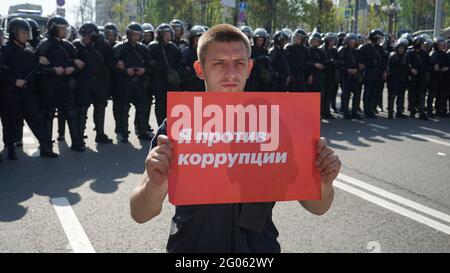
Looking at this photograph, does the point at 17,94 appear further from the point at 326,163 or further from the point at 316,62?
the point at 326,163

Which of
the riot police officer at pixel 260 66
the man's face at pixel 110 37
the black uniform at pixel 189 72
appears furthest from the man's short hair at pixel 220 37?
the riot police officer at pixel 260 66

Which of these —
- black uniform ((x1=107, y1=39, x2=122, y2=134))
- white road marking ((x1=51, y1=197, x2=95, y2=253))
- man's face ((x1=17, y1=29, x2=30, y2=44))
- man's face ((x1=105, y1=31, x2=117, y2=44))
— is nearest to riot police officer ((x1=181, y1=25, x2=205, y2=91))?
black uniform ((x1=107, y1=39, x2=122, y2=134))

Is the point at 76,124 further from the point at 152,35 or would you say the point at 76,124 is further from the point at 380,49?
the point at 380,49

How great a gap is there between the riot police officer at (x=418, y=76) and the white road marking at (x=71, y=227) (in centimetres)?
1020

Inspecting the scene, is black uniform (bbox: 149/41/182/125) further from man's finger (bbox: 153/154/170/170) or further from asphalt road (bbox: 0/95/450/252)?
man's finger (bbox: 153/154/170/170)

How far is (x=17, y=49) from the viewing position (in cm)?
823

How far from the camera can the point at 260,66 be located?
12.2 meters

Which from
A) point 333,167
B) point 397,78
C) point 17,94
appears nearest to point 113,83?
point 17,94

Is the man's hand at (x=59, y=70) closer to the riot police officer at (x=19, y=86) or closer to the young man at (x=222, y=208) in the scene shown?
the riot police officer at (x=19, y=86)

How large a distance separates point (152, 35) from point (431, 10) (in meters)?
46.3

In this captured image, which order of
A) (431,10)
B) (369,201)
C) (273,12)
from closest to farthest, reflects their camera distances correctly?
1. (369,201)
2. (273,12)
3. (431,10)

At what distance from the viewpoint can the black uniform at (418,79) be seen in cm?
1370

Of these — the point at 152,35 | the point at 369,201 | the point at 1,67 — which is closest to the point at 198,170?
the point at 369,201
